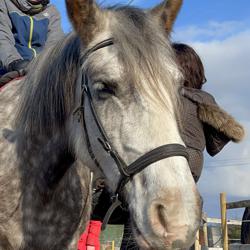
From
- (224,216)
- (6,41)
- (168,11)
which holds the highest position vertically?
(168,11)

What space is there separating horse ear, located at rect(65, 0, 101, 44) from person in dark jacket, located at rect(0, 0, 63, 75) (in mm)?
1553

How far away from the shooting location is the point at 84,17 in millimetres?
3762

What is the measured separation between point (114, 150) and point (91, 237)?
1592 mm

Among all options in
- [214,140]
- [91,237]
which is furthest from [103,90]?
[214,140]

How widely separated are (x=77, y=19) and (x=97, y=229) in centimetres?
194

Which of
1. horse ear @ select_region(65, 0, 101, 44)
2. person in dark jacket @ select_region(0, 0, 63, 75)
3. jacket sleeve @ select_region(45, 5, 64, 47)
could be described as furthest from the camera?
jacket sleeve @ select_region(45, 5, 64, 47)

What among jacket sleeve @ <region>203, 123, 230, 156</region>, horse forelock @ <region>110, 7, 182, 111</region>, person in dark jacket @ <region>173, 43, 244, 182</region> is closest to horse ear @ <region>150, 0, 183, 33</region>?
horse forelock @ <region>110, 7, 182, 111</region>

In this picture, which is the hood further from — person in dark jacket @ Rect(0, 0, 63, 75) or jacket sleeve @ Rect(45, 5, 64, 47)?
jacket sleeve @ Rect(45, 5, 64, 47)

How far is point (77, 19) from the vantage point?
3758mm

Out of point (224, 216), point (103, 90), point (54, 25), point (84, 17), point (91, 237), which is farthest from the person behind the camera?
point (224, 216)

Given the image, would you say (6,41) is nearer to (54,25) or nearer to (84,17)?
(54,25)

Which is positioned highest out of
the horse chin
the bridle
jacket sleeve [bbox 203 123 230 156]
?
the bridle

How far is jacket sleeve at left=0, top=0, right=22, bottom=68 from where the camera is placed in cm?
506

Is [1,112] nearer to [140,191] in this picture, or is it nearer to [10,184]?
[10,184]
